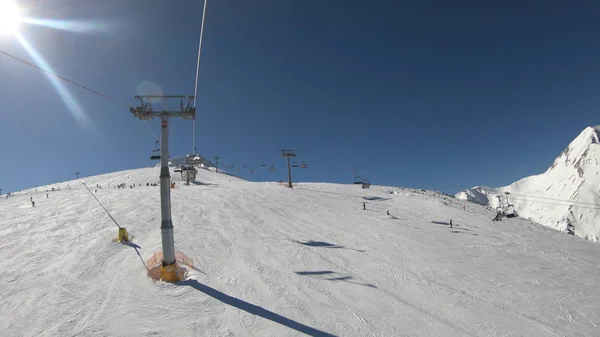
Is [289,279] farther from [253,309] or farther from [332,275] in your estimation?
[253,309]

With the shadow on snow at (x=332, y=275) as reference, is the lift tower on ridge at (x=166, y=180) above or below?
above

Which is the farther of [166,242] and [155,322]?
[166,242]

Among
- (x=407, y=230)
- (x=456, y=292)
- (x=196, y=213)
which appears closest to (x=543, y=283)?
(x=456, y=292)

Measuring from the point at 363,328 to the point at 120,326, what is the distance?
647 cm

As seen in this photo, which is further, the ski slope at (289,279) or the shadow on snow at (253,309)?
the ski slope at (289,279)

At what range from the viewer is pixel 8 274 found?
10906 mm

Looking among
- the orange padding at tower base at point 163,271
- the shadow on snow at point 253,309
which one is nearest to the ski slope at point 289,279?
the shadow on snow at point 253,309

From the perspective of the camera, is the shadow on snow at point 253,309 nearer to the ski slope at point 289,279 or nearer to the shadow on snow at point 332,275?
the ski slope at point 289,279

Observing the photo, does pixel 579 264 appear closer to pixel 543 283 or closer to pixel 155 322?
pixel 543 283

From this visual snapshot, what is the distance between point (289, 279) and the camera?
11.9 m

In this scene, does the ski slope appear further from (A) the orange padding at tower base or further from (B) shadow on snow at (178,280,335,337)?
(A) the orange padding at tower base

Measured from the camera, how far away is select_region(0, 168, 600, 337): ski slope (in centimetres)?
857

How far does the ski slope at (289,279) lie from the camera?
337 inches

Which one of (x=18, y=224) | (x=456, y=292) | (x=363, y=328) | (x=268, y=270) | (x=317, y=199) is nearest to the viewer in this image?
(x=363, y=328)
